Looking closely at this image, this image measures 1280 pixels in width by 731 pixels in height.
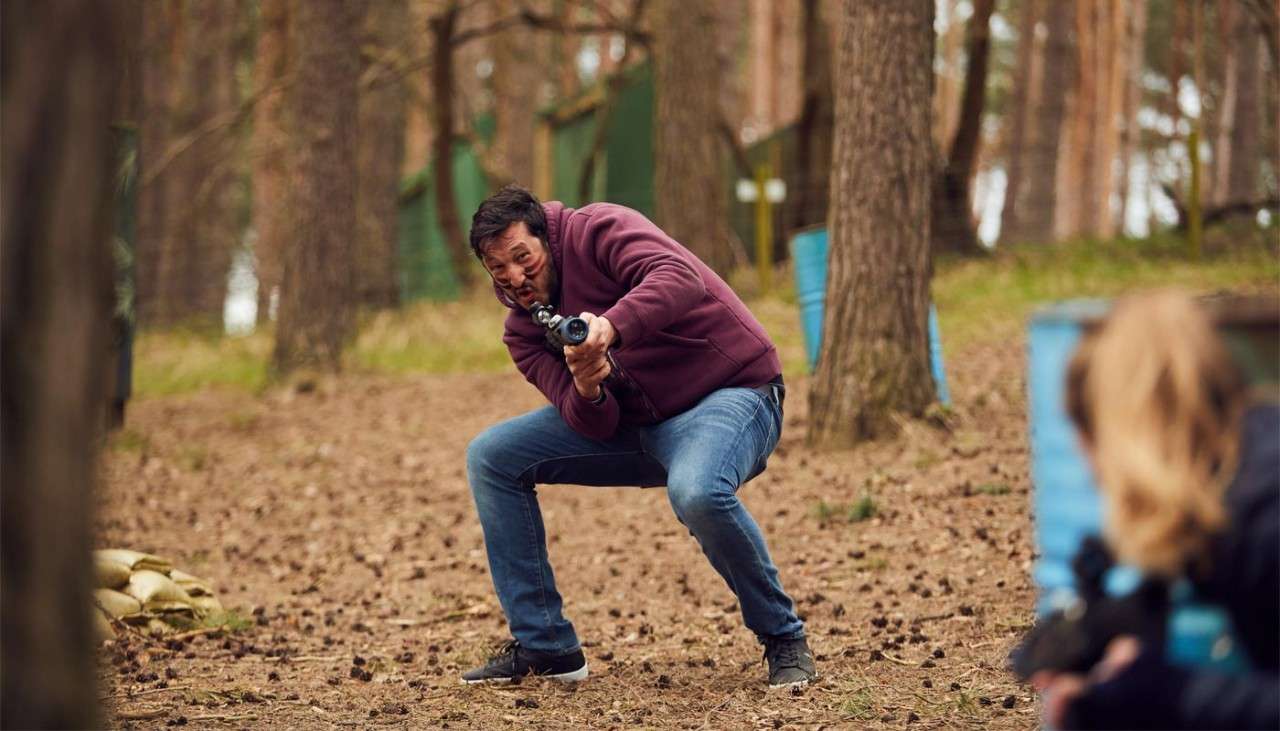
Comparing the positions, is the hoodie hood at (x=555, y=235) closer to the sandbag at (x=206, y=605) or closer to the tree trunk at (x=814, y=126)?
the sandbag at (x=206, y=605)

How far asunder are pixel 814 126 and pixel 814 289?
32.8 ft

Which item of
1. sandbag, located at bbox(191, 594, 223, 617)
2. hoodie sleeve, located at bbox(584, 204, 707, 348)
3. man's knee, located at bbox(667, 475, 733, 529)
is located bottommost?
sandbag, located at bbox(191, 594, 223, 617)

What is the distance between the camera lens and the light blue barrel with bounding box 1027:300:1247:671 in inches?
94.3

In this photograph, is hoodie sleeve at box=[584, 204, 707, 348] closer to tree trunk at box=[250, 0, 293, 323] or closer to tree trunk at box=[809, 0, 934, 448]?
tree trunk at box=[809, 0, 934, 448]

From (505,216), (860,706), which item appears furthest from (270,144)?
(860,706)

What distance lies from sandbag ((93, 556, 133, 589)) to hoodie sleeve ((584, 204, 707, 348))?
2.92 m

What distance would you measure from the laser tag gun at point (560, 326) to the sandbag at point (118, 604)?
2667 mm

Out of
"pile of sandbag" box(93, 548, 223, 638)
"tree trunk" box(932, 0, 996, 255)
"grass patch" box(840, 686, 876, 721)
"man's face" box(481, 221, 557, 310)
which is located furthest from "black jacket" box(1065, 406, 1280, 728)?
"tree trunk" box(932, 0, 996, 255)

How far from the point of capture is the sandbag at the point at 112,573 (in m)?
6.63

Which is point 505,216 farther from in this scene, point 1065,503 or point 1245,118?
point 1245,118

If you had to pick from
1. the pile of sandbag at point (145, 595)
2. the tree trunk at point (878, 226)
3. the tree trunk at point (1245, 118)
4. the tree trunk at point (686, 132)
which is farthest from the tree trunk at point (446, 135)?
the pile of sandbag at point (145, 595)

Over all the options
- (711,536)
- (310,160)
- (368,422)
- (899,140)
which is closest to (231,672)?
(711,536)

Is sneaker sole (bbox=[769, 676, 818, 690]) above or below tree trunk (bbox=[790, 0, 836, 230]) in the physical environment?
below

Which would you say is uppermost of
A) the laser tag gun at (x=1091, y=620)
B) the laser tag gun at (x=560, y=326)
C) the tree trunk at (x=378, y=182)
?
the tree trunk at (x=378, y=182)
